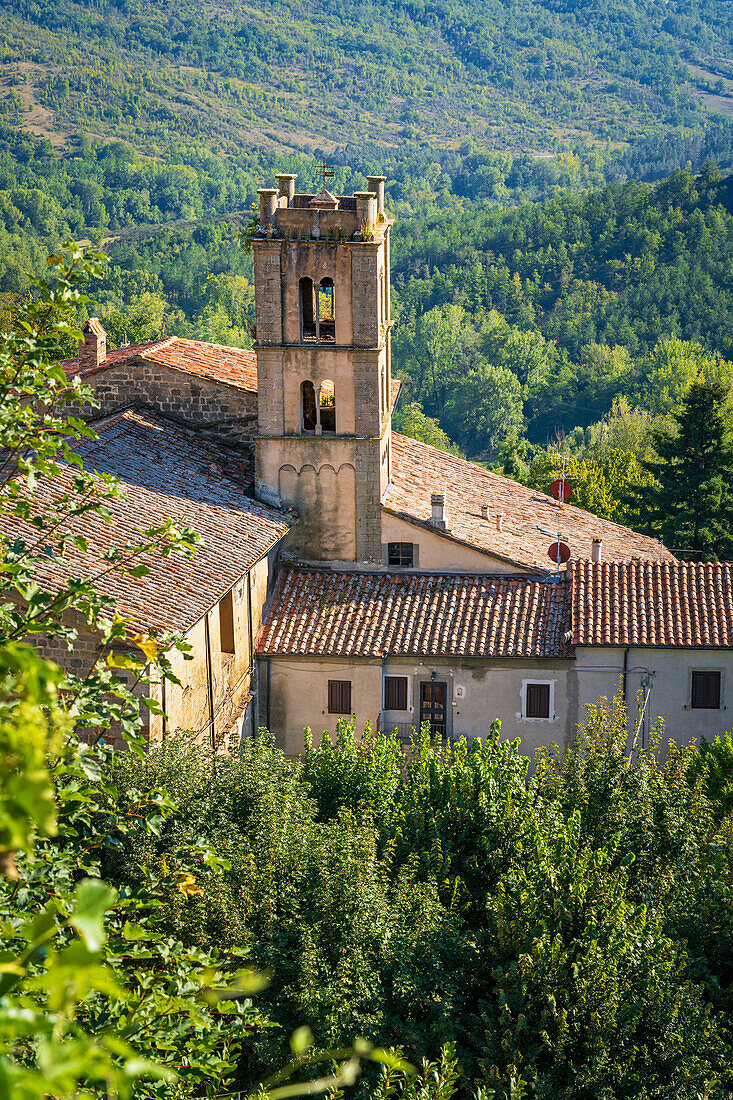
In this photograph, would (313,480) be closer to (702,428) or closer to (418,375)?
(702,428)

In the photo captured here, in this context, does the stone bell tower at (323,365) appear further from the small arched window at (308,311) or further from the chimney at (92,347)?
the chimney at (92,347)

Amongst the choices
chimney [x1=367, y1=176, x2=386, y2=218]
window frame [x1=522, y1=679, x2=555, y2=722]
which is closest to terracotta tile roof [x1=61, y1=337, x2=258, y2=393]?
chimney [x1=367, y1=176, x2=386, y2=218]

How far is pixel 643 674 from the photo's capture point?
27.1 meters

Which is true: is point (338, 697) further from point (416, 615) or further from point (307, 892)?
point (307, 892)

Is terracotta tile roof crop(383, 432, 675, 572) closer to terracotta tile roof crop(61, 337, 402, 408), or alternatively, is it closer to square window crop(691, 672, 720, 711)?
terracotta tile roof crop(61, 337, 402, 408)

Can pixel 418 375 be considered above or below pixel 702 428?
below

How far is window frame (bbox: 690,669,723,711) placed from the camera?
27.0 metres

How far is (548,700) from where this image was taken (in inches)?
1088

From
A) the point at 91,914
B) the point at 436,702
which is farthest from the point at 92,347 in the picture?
the point at 91,914

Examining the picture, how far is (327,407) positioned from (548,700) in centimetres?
833

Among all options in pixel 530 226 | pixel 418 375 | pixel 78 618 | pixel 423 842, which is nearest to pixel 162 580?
pixel 78 618

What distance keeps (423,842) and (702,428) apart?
3090cm

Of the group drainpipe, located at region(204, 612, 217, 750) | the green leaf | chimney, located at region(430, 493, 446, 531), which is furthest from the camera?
chimney, located at region(430, 493, 446, 531)

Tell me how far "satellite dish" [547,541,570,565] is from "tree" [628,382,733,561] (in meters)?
16.2
